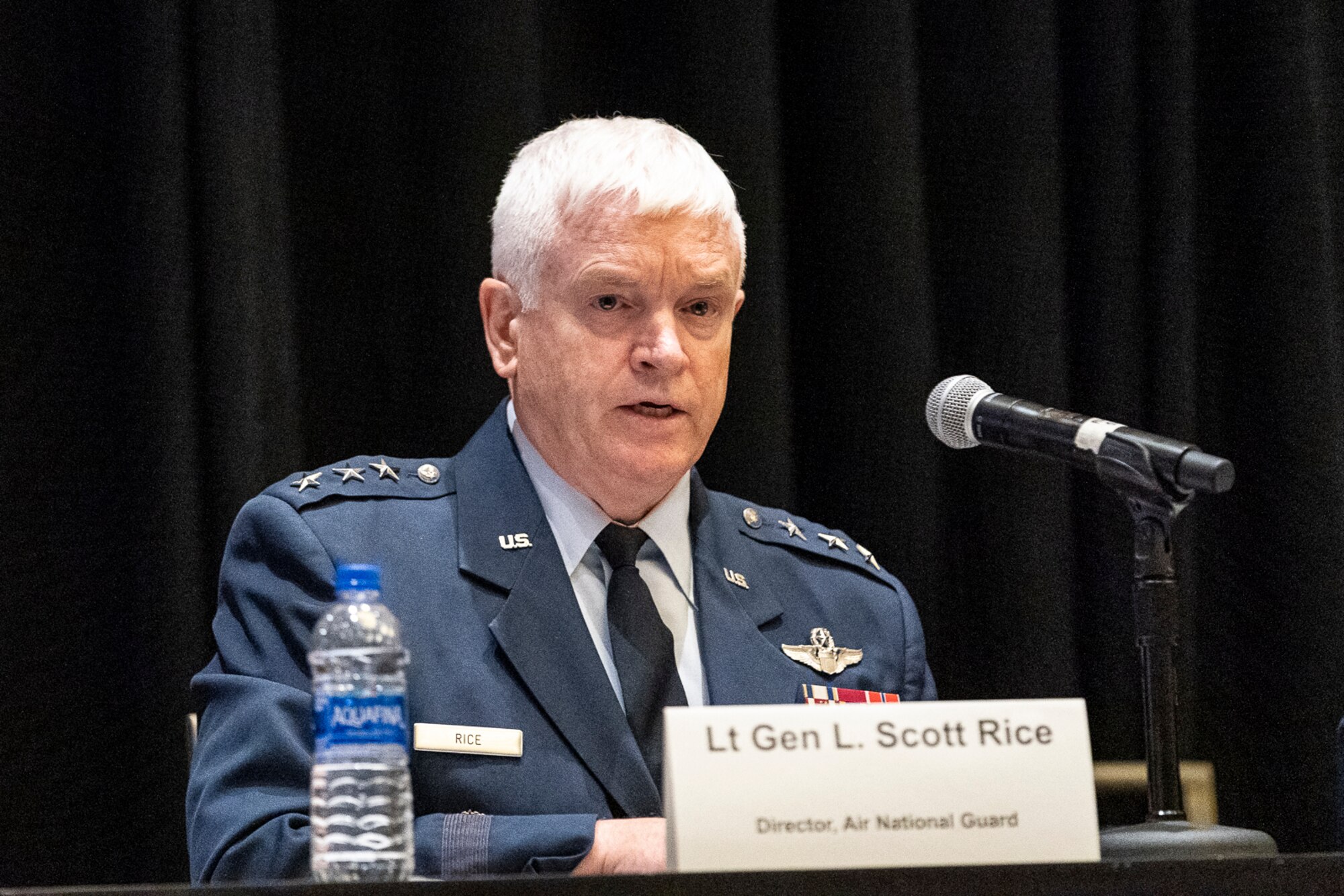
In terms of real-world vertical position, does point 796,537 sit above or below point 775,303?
below

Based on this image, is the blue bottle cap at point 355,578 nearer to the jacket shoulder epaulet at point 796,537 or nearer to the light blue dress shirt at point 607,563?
the light blue dress shirt at point 607,563

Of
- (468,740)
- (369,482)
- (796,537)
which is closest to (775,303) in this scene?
(796,537)

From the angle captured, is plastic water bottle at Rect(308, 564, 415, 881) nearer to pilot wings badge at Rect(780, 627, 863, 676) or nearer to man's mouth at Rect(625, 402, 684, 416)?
man's mouth at Rect(625, 402, 684, 416)

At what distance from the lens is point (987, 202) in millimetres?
2842

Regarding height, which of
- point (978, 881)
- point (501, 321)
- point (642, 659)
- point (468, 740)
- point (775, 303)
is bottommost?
point (978, 881)

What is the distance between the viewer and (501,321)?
222 centimetres

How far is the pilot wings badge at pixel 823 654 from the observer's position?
7.04 feet

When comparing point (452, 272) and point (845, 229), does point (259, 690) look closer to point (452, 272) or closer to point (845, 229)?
point (452, 272)

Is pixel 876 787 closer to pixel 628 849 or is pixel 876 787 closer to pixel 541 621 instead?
pixel 628 849

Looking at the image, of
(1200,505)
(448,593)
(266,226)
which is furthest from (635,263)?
(1200,505)

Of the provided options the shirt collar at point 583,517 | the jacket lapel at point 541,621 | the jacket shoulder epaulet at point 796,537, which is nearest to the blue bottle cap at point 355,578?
the jacket lapel at point 541,621

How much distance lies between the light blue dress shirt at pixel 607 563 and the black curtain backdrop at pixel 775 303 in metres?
0.46

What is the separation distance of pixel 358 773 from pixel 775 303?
4.95ft

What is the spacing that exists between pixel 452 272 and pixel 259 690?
0.99 m
